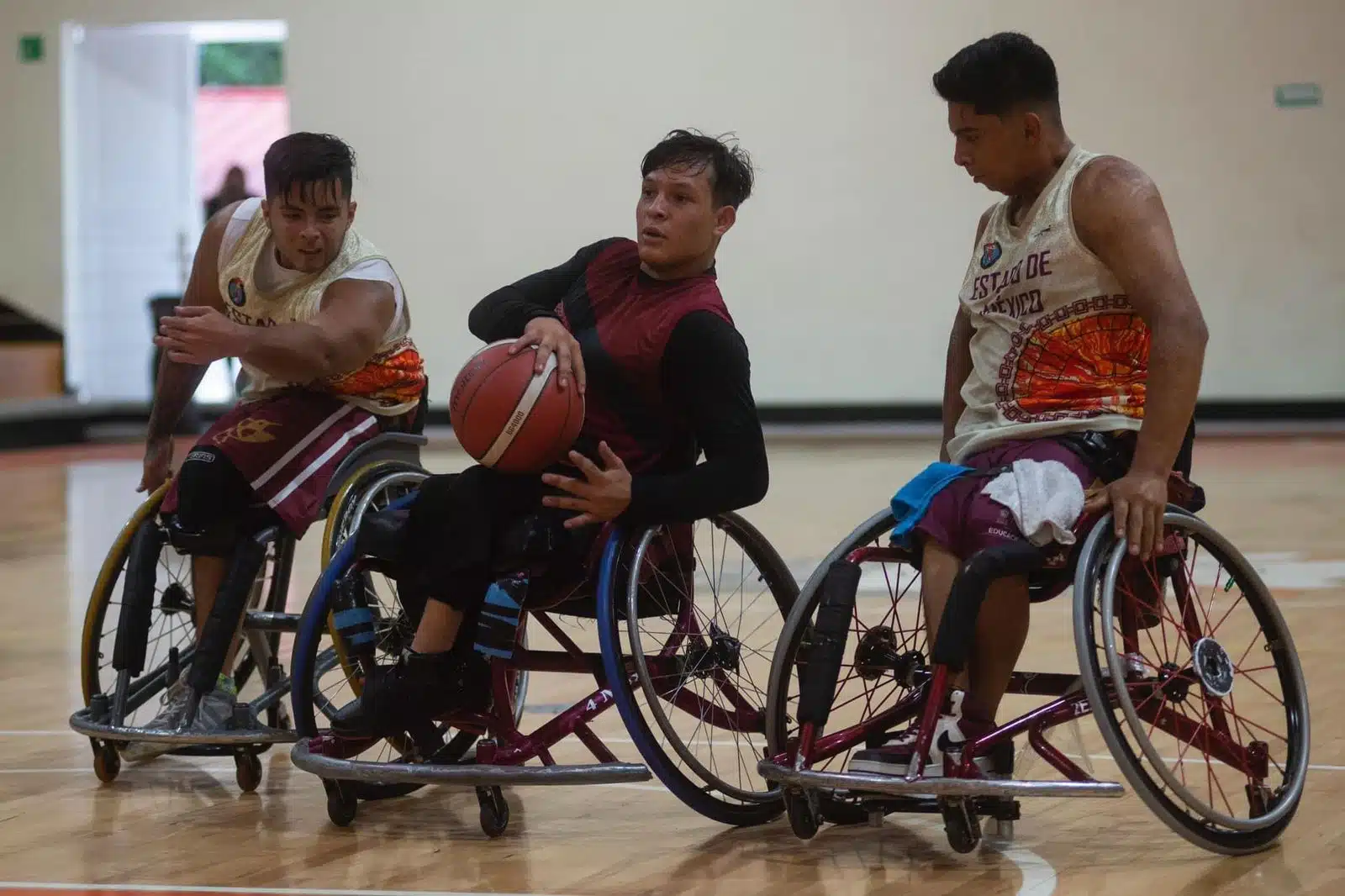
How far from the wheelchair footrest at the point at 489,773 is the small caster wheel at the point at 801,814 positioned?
205mm

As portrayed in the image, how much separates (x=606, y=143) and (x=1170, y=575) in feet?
30.2

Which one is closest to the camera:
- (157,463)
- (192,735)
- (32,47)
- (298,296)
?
(192,735)

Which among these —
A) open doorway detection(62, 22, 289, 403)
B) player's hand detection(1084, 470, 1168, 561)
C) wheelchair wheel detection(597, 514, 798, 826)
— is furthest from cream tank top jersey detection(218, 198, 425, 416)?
open doorway detection(62, 22, 289, 403)

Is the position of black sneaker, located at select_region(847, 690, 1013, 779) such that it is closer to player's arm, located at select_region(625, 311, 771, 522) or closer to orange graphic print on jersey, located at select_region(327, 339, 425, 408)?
player's arm, located at select_region(625, 311, 771, 522)

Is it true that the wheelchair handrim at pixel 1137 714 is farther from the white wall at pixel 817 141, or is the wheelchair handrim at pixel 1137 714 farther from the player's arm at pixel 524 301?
the white wall at pixel 817 141

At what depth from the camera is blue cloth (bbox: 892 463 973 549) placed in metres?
2.55

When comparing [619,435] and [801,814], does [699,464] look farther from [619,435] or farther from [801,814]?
[801,814]

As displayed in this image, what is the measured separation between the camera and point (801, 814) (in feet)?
8.40

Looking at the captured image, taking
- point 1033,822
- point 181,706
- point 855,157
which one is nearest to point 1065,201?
point 1033,822

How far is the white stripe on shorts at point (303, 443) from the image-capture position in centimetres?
308

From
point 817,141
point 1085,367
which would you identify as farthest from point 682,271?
point 817,141

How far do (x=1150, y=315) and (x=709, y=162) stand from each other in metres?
0.72

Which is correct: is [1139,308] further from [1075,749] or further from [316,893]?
[316,893]

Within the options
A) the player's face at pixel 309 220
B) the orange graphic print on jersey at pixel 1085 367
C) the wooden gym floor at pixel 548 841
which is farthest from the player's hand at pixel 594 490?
the player's face at pixel 309 220
